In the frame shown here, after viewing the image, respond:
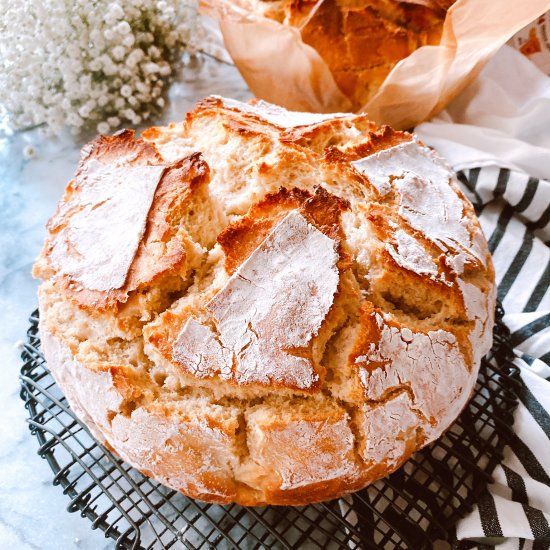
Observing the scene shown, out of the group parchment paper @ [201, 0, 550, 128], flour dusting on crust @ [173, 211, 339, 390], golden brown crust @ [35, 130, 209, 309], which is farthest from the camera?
parchment paper @ [201, 0, 550, 128]

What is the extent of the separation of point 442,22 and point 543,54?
0.48m

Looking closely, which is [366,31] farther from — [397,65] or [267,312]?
[267,312]

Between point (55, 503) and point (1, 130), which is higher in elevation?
point (1, 130)

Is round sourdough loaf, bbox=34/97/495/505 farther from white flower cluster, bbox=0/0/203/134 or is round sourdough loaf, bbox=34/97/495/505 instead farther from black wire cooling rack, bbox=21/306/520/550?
white flower cluster, bbox=0/0/203/134

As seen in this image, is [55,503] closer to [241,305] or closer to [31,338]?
[31,338]

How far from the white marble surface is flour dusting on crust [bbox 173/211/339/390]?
562 mm

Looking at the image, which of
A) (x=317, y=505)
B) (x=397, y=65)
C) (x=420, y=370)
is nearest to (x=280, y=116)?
(x=397, y=65)

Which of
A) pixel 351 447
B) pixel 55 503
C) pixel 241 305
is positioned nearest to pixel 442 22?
pixel 241 305

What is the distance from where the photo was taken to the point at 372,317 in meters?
1.10

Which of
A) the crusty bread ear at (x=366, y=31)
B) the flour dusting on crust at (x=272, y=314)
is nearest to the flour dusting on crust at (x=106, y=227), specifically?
the flour dusting on crust at (x=272, y=314)

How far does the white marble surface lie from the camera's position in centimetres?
135

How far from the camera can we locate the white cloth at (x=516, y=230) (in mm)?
1187

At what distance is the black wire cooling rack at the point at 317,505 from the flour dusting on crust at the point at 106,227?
35cm

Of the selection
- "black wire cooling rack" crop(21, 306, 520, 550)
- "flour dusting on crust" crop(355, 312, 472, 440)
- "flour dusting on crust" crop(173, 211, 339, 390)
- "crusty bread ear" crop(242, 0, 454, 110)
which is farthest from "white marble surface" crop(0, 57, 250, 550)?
"flour dusting on crust" crop(355, 312, 472, 440)
